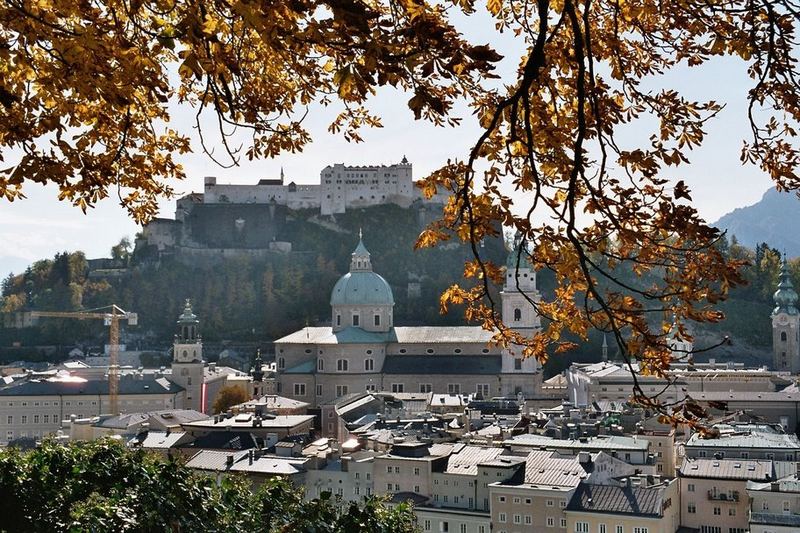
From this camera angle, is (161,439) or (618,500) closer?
(618,500)

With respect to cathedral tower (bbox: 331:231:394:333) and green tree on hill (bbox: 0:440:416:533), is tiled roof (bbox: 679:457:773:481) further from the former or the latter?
cathedral tower (bbox: 331:231:394:333)

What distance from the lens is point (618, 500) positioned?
26203 millimetres

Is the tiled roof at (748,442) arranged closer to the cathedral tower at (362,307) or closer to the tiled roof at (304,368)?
the tiled roof at (304,368)

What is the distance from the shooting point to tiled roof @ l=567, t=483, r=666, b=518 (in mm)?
25828

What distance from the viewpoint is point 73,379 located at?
5666cm

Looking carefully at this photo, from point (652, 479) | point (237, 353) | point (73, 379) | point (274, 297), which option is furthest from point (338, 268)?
point (652, 479)

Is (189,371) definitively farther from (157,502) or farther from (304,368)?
(157,502)

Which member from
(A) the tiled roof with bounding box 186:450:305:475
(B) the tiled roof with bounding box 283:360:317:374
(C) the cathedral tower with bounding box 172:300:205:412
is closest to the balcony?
(A) the tiled roof with bounding box 186:450:305:475

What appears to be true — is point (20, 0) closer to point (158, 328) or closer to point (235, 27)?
point (235, 27)

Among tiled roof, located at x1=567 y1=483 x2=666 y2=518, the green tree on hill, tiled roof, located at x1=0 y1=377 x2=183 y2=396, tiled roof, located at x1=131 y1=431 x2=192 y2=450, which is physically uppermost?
the green tree on hill

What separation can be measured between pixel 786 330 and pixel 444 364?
94.9 ft

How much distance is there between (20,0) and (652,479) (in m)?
25.9

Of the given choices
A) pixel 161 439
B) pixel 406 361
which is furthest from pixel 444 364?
pixel 161 439

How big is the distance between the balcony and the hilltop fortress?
62.2 m
